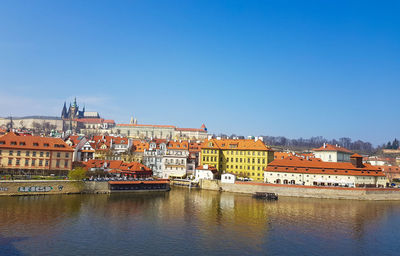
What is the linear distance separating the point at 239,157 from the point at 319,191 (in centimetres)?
2467

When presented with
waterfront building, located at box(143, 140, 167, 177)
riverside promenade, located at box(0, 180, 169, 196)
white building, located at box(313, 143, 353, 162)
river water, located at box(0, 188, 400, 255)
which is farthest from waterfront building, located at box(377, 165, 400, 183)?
riverside promenade, located at box(0, 180, 169, 196)

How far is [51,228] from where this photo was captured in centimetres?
3809

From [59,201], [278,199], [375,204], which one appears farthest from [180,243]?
[375,204]

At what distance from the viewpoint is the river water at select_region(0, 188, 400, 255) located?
110ft

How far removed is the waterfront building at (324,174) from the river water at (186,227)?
1460cm

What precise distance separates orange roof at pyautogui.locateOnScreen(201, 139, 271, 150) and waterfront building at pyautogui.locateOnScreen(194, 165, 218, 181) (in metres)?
8.08

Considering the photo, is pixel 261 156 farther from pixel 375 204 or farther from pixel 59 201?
pixel 59 201

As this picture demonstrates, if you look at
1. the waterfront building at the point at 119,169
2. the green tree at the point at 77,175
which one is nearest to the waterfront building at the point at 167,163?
the waterfront building at the point at 119,169

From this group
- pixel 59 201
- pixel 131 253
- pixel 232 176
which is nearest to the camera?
pixel 131 253

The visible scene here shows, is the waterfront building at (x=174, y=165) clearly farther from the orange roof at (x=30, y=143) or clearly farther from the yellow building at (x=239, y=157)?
the orange roof at (x=30, y=143)

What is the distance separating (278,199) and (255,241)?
35.1m

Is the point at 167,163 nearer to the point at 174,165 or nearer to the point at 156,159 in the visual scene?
the point at 174,165

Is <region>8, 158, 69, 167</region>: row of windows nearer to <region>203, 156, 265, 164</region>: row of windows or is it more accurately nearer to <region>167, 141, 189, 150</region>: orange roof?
<region>167, 141, 189, 150</region>: orange roof

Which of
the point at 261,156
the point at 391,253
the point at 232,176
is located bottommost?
the point at 391,253
